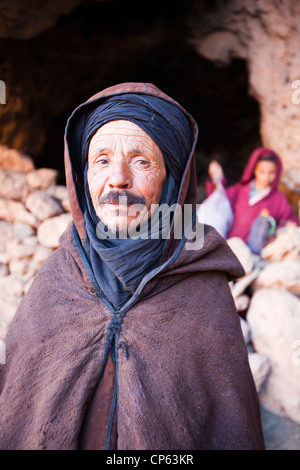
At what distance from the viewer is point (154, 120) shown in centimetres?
142

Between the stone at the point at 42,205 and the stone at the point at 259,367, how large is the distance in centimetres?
185

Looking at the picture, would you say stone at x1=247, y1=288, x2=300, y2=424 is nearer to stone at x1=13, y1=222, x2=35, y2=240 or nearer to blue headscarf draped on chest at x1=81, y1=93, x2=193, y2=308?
blue headscarf draped on chest at x1=81, y1=93, x2=193, y2=308

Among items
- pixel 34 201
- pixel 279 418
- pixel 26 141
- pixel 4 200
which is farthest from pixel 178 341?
pixel 26 141

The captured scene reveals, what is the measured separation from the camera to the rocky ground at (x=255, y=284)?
2.36 meters

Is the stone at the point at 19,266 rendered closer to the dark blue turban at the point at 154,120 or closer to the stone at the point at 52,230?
the stone at the point at 52,230

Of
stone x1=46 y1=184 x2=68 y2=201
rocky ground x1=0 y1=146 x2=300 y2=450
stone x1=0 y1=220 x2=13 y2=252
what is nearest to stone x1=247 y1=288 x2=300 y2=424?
rocky ground x1=0 y1=146 x2=300 y2=450

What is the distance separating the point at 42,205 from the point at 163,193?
6.46ft

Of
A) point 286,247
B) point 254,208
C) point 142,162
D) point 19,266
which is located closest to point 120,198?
point 142,162

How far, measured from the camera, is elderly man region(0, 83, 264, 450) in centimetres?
127

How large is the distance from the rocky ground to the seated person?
87 centimetres

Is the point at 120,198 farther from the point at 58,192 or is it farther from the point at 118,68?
the point at 118,68

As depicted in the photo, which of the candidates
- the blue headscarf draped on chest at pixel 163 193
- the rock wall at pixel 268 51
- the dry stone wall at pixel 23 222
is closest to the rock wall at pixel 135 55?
the rock wall at pixel 268 51

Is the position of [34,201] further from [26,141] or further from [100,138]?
[100,138]

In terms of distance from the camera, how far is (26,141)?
439 cm
